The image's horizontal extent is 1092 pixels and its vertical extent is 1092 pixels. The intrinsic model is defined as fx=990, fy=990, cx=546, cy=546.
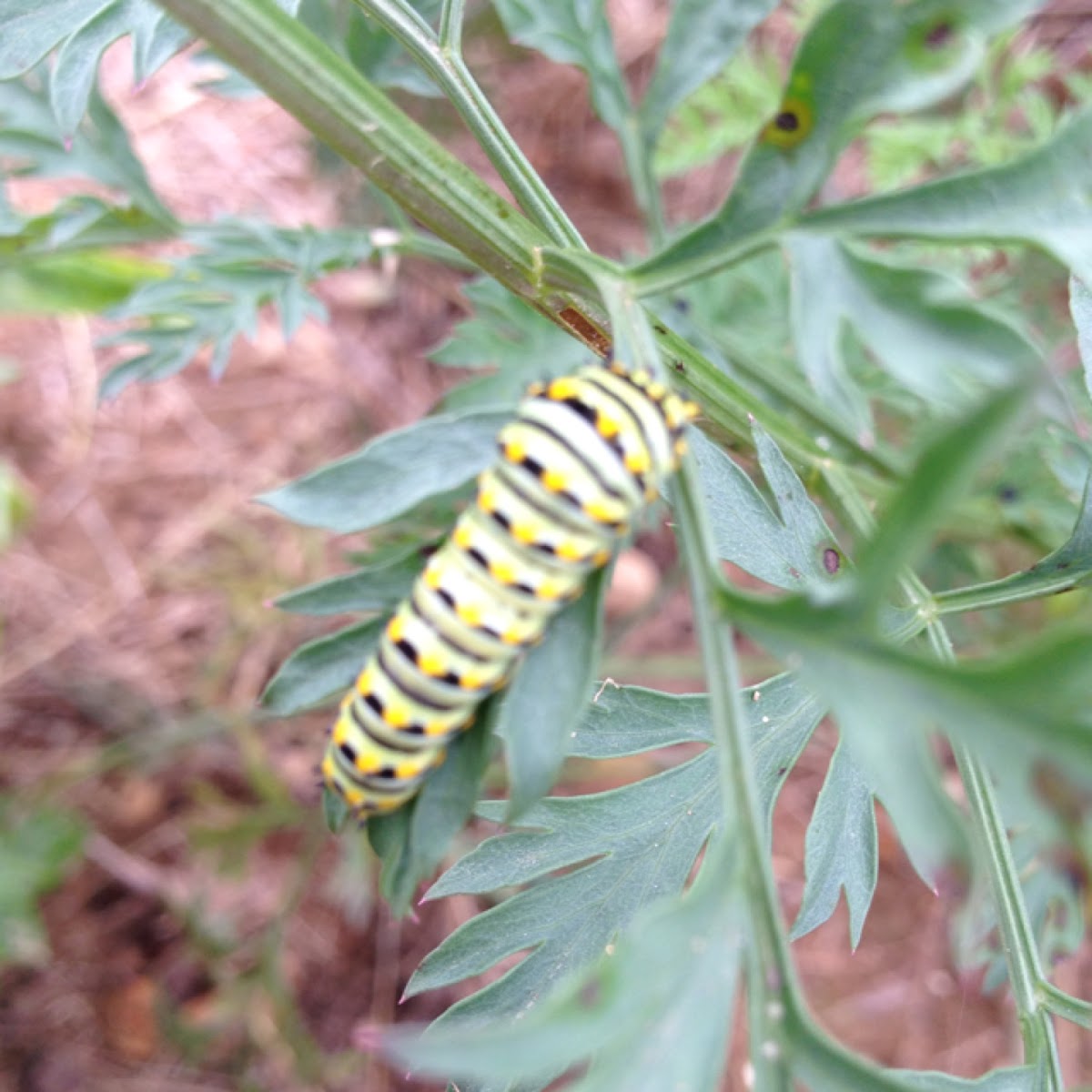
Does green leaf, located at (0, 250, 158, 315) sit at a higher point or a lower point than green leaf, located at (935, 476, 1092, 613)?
lower

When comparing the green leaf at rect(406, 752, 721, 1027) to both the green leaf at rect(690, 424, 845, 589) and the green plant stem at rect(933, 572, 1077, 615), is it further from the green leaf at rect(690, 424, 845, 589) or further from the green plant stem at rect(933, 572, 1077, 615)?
the green plant stem at rect(933, 572, 1077, 615)

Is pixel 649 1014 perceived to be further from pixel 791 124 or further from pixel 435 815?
pixel 791 124

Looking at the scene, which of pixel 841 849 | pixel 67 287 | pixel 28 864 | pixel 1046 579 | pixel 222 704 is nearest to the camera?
pixel 841 849

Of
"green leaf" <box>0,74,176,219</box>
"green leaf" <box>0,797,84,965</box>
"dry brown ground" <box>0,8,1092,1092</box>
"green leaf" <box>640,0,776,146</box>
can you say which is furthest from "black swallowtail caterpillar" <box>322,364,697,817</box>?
"green leaf" <box>0,797,84,965</box>

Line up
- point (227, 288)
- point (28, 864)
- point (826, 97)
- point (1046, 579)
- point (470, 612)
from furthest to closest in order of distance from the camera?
point (28, 864) < point (227, 288) < point (1046, 579) < point (470, 612) < point (826, 97)

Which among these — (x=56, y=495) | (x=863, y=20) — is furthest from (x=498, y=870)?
(x=56, y=495)

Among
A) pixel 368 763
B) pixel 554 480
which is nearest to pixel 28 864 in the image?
pixel 368 763

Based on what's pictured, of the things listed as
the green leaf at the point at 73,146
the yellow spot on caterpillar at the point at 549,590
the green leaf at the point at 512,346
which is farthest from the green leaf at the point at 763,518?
the green leaf at the point at 73,146
